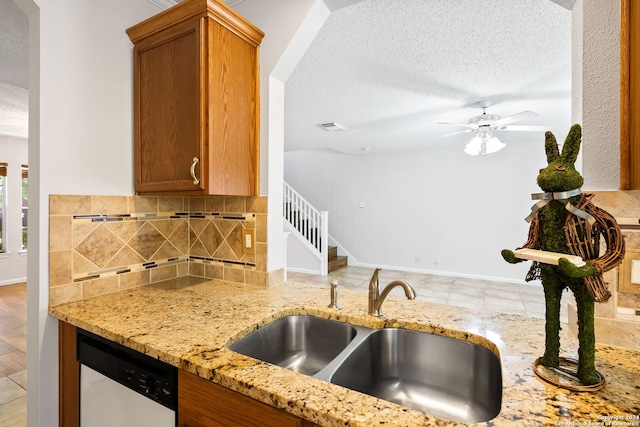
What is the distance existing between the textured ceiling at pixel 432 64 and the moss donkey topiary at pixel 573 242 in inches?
30.1

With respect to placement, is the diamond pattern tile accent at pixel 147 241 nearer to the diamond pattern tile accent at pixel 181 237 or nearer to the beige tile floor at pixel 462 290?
Result: the diamond pattern tile accent at pixel 181 237

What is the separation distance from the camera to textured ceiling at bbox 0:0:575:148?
1930 mm

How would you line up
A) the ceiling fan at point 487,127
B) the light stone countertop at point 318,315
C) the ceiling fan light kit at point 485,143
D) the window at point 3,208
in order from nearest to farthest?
1. the light stone countertop at point 318,315
2. the ceiling fan at point 487,127
3. the ceiling fan light kit at point 485,143
4. the window at point 3,208

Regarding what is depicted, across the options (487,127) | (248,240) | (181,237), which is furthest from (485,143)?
(181,237)

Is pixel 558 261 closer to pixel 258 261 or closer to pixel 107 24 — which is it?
pixel 258 261

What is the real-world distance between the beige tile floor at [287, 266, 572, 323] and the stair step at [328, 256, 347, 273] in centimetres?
11

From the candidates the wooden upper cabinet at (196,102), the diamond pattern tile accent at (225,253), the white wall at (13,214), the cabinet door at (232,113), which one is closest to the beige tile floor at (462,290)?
the diamond pattern tile accent at (225,253)

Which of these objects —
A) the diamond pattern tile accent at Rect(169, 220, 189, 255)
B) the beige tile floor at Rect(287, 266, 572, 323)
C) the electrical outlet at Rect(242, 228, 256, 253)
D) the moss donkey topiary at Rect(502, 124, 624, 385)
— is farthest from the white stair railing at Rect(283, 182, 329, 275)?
the moss donkey topiary at Rect(502, 124, 624, 385)

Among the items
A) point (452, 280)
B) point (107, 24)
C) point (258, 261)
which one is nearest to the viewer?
point (107, 24)

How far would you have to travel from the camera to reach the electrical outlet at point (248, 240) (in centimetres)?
169

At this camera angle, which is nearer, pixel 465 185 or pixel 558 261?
pixel 558 261

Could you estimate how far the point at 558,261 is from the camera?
0.69m

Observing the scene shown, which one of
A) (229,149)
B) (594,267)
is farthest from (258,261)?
(594,267)

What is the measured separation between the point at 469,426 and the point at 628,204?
846 mm
